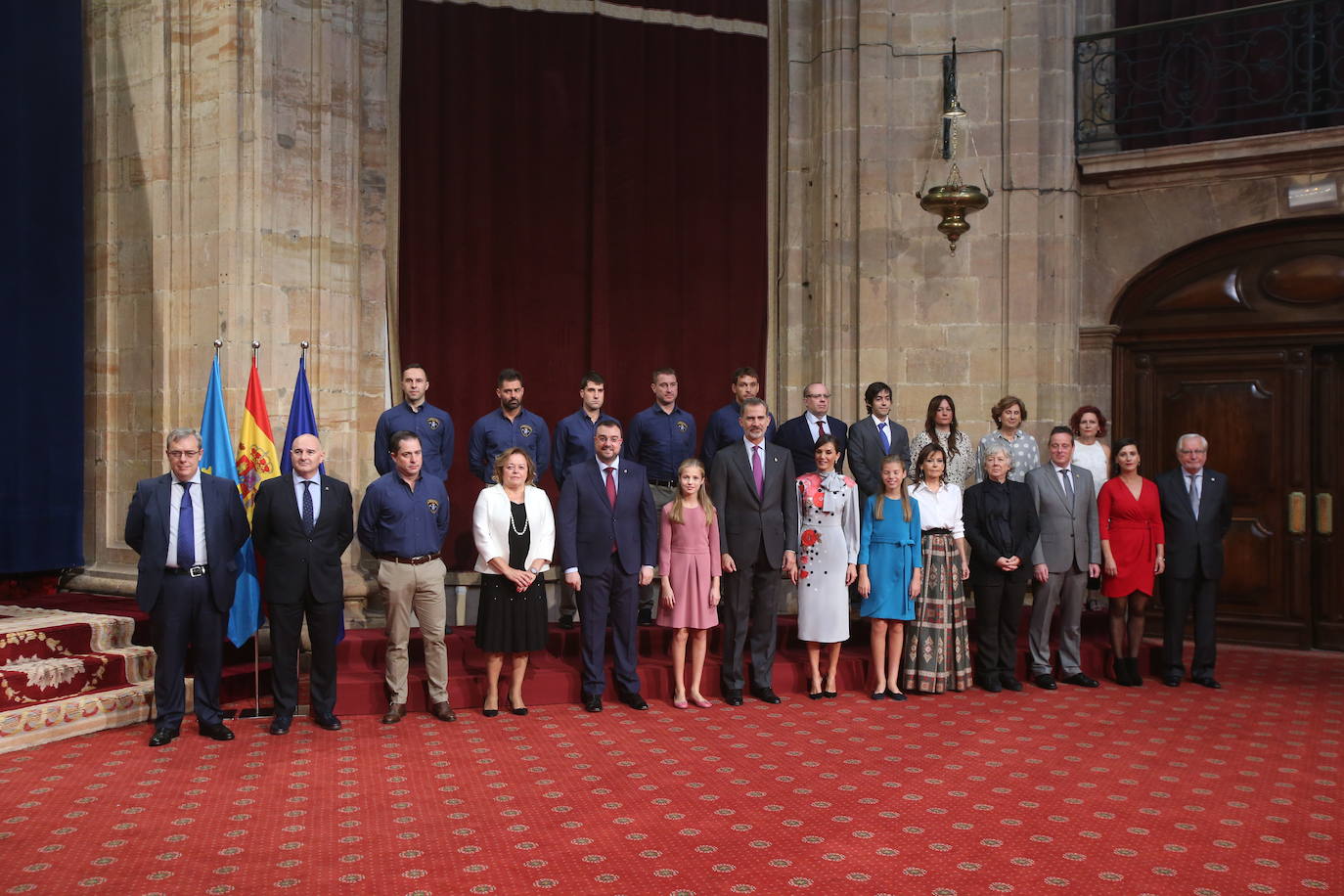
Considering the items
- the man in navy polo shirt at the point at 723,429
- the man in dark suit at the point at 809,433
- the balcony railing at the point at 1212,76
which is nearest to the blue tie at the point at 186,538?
the man in navy polo shirt at the point at 723,429

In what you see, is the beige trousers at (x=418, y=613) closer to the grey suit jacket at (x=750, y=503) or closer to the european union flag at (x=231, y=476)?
the european union flag at (x=231, y=476)

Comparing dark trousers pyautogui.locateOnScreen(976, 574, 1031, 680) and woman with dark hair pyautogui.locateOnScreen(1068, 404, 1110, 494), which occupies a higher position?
woman with dark hair pyautogui.locateOnScreen(1068, 404, 1110, 494)

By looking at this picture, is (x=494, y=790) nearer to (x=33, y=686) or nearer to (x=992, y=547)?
(x=33, y=686)

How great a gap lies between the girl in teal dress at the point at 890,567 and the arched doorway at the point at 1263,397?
10.4ft

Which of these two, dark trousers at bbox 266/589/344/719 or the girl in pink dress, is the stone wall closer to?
the girl in pink dress

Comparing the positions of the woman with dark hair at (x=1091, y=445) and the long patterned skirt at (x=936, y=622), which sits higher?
the woman with dark hair at (x=1091, y=445)

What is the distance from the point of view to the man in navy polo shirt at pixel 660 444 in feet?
24.8

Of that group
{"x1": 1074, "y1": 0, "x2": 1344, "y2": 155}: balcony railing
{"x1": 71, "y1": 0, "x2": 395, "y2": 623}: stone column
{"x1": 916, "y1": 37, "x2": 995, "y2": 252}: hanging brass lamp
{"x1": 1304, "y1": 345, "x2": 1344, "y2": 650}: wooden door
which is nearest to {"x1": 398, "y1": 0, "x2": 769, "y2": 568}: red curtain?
{"x1": 71, "y1": 0, "x2": 395, "y2": 623}: stone column

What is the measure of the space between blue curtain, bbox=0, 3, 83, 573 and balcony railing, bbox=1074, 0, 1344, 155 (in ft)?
23.3

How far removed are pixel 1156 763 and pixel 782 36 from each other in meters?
6.44

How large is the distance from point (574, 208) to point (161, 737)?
4.91 meters

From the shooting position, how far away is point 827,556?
23.1 feet

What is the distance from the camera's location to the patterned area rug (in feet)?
19.4

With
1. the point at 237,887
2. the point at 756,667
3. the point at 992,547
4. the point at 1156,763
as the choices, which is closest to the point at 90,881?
the point at 237,887
